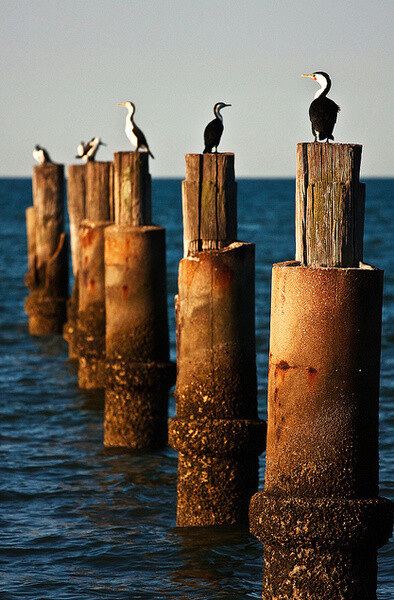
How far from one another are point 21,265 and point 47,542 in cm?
2521

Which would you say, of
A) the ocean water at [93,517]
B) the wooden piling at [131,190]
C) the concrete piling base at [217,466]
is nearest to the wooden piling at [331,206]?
the concrete piling base at [217,466]

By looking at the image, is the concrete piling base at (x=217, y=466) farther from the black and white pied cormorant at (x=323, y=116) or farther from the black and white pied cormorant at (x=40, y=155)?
the black and white pied cormorant at (x=40, y=155)

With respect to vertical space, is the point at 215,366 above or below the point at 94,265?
below

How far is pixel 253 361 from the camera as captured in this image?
6168 mm

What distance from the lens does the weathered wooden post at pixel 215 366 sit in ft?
19.8

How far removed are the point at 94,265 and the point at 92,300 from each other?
0.41m

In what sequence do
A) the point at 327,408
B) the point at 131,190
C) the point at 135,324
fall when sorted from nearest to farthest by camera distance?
the point at 327,408 < the point at 135,324 < the point at 131,190

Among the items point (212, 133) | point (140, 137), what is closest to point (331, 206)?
point (212, 133)

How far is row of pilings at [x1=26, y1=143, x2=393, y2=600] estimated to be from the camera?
4109mm

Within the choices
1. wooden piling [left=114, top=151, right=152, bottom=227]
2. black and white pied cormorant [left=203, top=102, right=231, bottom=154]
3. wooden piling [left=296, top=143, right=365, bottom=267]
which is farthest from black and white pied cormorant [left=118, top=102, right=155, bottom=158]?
wooden piling [left=296, top=143, right=365, bottom=267]

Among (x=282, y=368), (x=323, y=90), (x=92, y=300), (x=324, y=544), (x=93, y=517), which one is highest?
(x=323, y=90)

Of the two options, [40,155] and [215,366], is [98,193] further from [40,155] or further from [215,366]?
[40,155]

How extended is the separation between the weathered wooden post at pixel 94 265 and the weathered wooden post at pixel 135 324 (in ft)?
6.73

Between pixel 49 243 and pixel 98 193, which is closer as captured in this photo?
pixel 98 193
